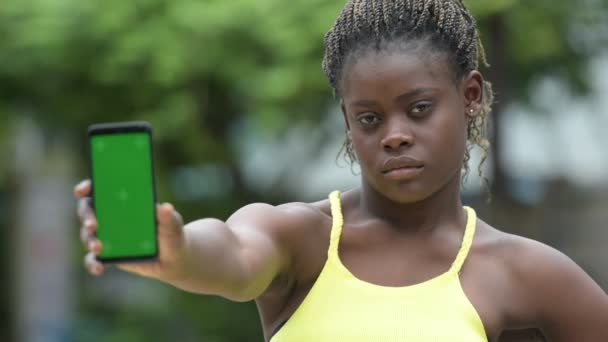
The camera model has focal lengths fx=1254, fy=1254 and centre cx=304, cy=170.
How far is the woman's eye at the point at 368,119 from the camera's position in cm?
282

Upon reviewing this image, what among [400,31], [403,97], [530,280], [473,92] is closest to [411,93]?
[403,97]

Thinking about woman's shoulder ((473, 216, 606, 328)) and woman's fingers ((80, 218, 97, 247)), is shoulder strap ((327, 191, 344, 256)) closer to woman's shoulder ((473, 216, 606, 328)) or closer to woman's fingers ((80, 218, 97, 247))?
woman's shoulder ((473, 216, 606, 328))

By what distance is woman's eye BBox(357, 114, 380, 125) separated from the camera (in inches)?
111

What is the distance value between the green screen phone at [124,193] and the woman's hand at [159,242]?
Answer: 2 cm

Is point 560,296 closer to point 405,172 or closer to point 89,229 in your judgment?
point 405,172

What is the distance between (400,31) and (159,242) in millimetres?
915

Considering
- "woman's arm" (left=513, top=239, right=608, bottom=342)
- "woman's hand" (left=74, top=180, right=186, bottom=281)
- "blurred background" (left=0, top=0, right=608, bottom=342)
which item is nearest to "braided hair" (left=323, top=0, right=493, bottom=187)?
"woman's arm" (left=513, top=239, right=608, bottom=342)

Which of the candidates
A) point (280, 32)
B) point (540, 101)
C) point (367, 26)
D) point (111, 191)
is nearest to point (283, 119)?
point (280, 32)

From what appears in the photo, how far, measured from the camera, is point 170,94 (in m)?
7.41

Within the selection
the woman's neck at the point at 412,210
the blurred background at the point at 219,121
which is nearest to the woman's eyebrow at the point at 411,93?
the woman's neck at the point at 412,210

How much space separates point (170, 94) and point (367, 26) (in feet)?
15.1

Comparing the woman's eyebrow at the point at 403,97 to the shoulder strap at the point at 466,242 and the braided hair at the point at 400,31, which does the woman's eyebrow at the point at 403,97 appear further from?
the shoulder strap at the point at 466,242

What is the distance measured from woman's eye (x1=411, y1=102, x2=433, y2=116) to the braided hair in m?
0.13

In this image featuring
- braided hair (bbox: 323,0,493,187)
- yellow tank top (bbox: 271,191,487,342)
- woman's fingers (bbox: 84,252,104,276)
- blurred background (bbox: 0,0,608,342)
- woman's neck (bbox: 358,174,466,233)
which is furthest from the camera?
blurred background (bbox: 0,0,608,342)
